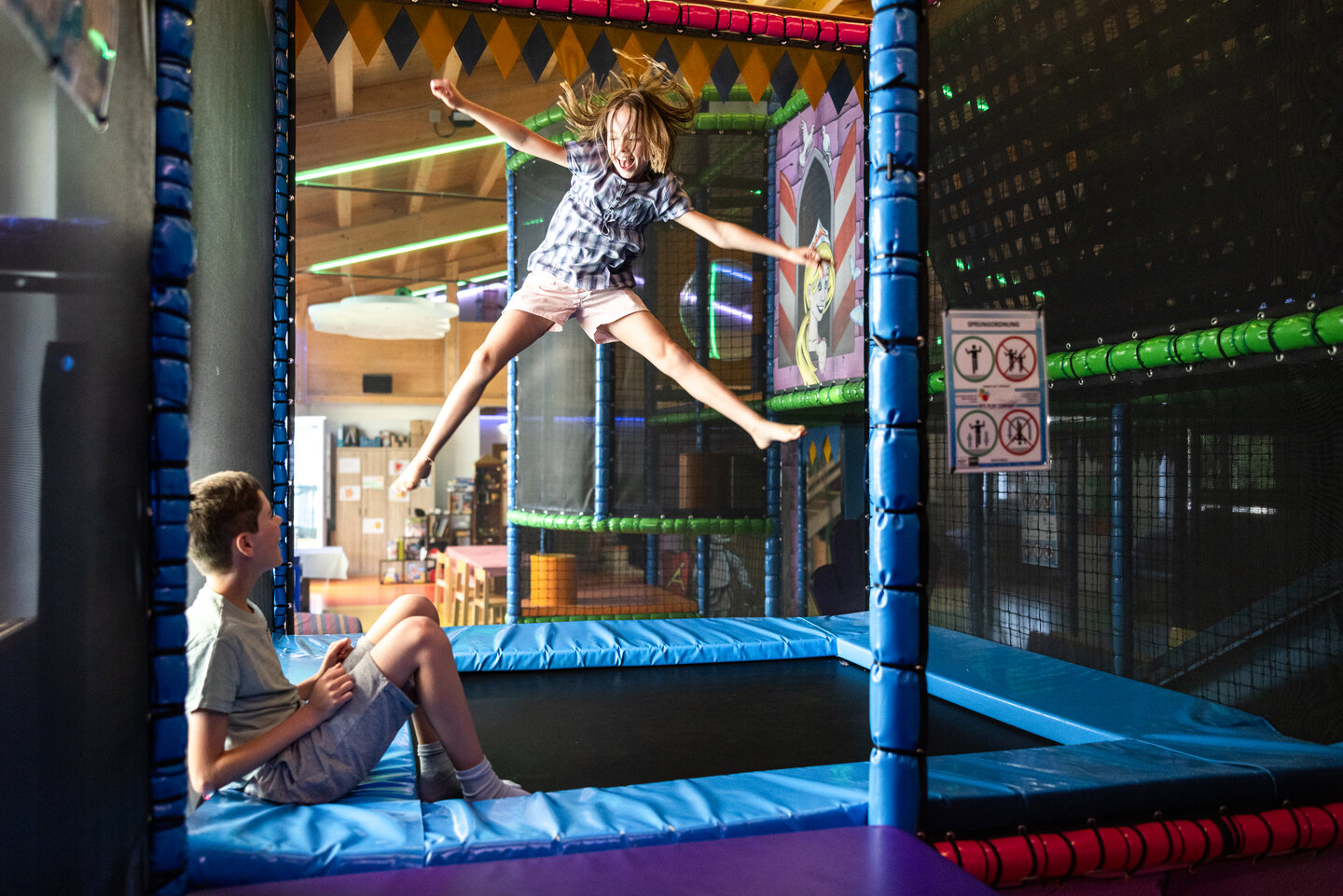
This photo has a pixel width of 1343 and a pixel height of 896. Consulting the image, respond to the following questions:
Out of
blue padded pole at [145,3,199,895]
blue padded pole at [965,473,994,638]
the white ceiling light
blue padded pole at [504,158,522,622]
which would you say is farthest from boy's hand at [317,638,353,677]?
the white ceiling light

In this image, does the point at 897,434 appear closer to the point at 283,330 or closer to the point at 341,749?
the point at 341,749

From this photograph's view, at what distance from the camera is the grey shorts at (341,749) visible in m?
1.57

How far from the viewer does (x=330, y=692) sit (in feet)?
5.14

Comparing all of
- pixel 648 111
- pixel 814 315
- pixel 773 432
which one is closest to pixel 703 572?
pixel 814 315

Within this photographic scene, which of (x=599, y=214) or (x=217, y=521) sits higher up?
(x=599, y=214)

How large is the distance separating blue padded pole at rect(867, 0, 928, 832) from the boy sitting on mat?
27.9 inches

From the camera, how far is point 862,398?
361 cm

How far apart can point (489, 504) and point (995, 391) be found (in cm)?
819

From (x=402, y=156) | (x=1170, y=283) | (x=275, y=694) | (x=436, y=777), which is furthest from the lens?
(x=402, y=156)

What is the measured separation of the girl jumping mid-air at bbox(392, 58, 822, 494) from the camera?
2.00m

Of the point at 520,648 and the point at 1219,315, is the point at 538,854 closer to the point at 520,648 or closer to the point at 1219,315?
the point at 520,648

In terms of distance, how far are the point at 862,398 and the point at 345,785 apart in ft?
8.27

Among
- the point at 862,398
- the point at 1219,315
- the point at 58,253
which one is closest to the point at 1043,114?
the point at 1219,315

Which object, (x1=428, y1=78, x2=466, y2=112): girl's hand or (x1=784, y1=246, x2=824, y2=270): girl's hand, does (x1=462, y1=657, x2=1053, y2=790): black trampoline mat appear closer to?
(x1=784, y1=246, x2=824, y2=270): girl's hand
